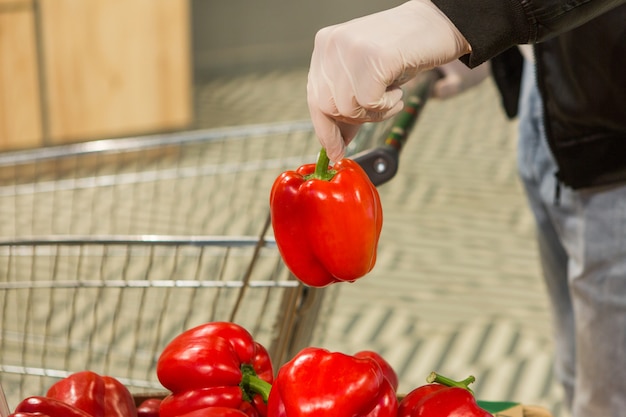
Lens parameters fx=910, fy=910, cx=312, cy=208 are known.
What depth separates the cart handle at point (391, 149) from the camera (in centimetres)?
111

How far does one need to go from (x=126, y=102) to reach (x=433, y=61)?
391cm

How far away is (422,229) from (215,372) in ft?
9.18

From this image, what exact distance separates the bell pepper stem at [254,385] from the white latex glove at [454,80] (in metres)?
1.05

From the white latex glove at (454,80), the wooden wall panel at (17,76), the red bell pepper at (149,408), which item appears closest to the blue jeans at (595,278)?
the white latex glove at (454,80)

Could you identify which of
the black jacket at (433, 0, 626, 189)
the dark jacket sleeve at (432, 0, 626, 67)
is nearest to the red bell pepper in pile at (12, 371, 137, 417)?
the dark jacket sleeve at (432, 0, 626, 67)

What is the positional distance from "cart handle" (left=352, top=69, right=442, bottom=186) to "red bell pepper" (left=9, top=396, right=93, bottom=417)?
0.45 metres

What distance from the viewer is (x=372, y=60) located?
0.90 m

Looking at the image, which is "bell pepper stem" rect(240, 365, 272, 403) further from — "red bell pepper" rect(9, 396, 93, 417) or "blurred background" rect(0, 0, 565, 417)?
"blurred background" rect(0, 0, 565, 417)

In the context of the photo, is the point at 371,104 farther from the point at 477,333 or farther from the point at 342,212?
the point at 477,333

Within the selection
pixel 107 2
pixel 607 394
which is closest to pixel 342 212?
pixel 607 394

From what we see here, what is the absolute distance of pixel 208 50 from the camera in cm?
658

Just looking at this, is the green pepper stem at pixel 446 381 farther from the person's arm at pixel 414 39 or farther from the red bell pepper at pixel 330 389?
the person's arm at pixel 414 39

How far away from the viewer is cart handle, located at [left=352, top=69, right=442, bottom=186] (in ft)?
3.66

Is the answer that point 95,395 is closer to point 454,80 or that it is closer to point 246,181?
point 454,80
